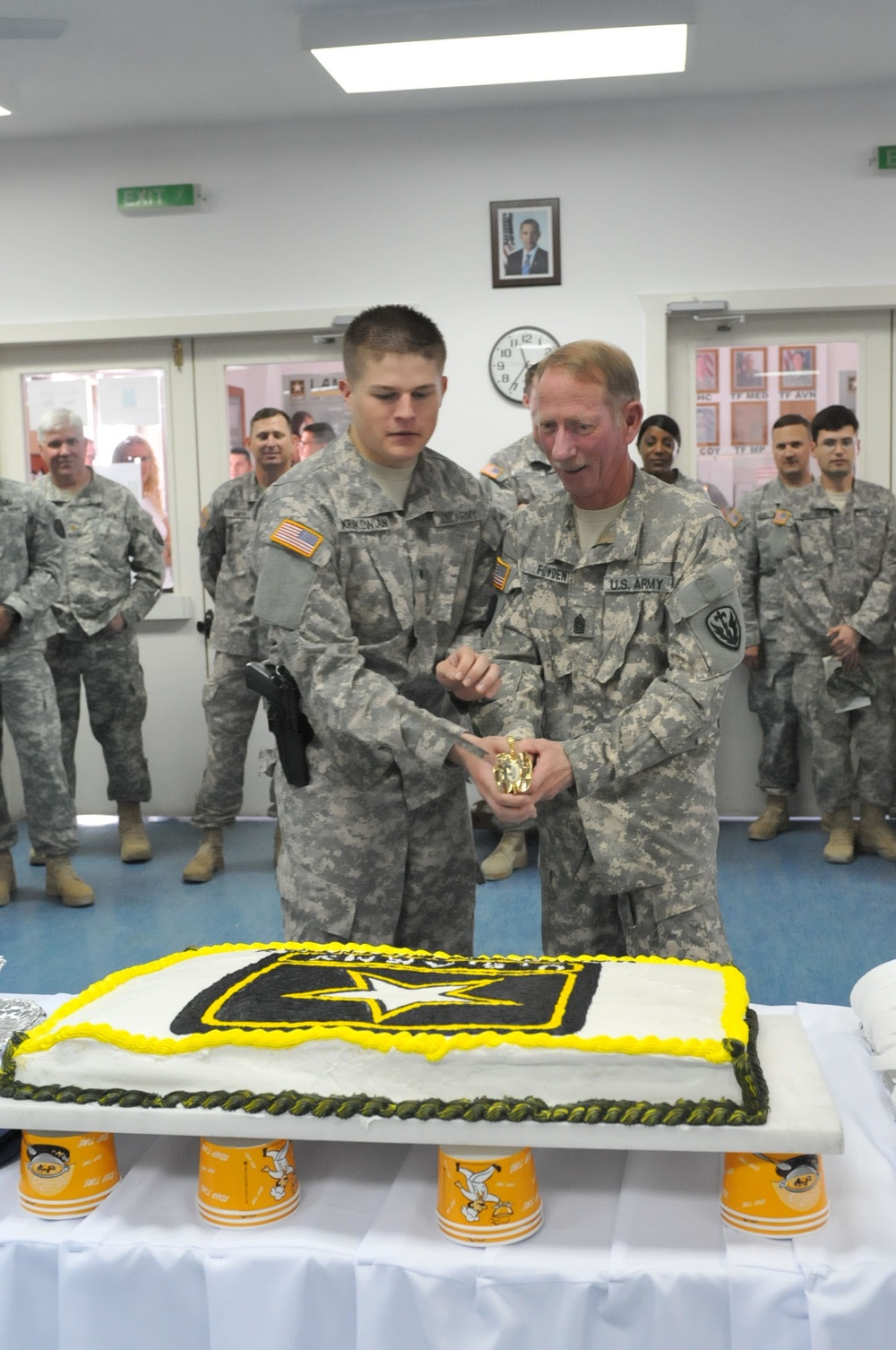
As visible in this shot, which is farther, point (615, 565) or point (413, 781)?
point (413, 781)

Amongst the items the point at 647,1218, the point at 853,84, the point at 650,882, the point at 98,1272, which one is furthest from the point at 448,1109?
the point at 853,84

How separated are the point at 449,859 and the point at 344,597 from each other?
548mm

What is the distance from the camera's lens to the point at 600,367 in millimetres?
1891

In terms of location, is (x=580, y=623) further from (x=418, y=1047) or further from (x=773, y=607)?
(x=773, y=607)

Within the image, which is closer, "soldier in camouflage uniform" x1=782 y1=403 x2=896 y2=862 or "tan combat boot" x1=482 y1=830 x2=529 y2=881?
"tan combat boot" x1=482 y1=830 x2=529 y2=881

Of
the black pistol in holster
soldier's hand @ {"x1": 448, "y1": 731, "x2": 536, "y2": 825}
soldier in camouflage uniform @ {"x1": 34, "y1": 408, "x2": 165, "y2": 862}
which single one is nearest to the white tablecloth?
soldier's hand @ {"x1": 448, "y1": 731, "x2": 536, "y2": 825}

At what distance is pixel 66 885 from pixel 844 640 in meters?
3.22

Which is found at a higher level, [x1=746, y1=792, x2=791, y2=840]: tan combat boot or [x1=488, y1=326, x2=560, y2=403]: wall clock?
[x1=488, y1=326, x2=560, y2=403]: wall clock

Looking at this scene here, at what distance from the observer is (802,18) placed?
447 cm

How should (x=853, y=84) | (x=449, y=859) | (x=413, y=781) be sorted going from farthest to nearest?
(x=853, y=84) → (x=449, y=859) → (x=413, y=781)

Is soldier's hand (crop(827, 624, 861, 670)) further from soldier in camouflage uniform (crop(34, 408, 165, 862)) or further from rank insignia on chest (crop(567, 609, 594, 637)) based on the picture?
rank insignia on chest (crop(567, 609, 594, 637))

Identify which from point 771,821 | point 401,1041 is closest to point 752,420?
point 771,821

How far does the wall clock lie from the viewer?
5.54m

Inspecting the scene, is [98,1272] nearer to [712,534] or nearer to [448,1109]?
[448,1109]
